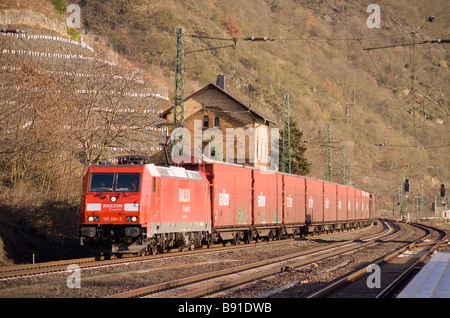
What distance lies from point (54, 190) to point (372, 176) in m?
113

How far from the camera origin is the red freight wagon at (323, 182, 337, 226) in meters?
43.4

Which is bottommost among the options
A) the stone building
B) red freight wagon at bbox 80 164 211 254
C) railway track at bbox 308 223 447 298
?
railway track at bbox 308 223 447 298

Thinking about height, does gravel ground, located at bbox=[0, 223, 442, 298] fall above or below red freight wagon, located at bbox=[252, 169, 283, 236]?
below

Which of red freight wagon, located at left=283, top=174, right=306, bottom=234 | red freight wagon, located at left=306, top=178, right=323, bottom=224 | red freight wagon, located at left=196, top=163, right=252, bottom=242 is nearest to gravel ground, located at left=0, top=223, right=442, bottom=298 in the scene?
red freight wagon, located at left=196, top=163, right=252, bottom=242

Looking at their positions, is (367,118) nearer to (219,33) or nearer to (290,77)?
(290,77)

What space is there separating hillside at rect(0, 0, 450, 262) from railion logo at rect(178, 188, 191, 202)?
6157 millimetres

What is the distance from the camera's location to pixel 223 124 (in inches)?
2574

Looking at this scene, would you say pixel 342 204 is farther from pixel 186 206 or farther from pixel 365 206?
pixel 186 206

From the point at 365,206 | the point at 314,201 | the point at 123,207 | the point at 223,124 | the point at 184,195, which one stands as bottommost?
the point at 123,207

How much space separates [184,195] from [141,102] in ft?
51.7

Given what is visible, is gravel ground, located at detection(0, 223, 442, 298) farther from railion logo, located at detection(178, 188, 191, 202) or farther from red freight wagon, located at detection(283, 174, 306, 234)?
red freight wagon, located at detection(283, 174, 306, 234)

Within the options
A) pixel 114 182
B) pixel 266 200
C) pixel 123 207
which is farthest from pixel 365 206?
pixel 123 207

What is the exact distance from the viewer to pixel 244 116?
6506 centimetres
